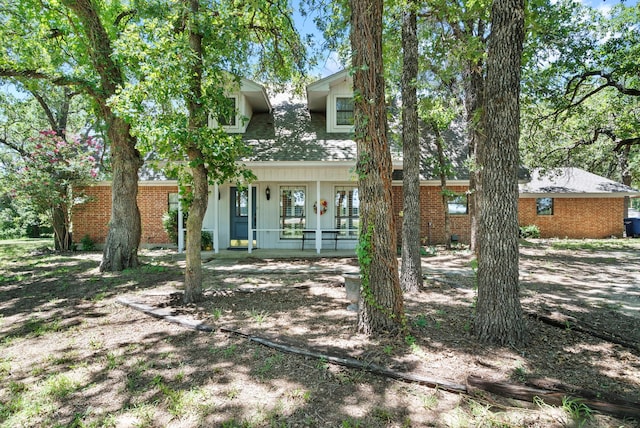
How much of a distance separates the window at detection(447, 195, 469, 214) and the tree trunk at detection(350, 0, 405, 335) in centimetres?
1112

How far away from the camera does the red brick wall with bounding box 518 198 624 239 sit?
15609 mm

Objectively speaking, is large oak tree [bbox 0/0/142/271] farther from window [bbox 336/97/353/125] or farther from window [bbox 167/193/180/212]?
window [bbox 336/97/353/125]

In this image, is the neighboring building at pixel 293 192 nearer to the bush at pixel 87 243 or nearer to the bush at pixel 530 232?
the bush at pixel 87 243

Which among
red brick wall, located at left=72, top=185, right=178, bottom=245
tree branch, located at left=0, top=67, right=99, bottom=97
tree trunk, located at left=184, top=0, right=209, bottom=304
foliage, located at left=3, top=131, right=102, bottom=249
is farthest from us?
red brick wall, located at left=72, top=185, right=178, bottom=245

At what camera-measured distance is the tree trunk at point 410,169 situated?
6281 mm

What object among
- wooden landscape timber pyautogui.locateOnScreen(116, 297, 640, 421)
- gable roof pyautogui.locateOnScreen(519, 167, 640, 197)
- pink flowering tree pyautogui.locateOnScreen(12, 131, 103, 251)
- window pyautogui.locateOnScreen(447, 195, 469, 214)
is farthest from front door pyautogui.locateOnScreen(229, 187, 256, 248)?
gable roof pyautogui.locateOnScreen(519, 167, 640, 197)

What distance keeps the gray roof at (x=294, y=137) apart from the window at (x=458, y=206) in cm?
515

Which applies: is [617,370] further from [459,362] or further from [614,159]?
[614,159]

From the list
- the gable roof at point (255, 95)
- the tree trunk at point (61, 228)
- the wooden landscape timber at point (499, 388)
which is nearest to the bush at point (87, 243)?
the tree trunk at point (61, 228)

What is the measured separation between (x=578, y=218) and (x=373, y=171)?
16.7 meters

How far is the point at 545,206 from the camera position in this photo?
15.7 m

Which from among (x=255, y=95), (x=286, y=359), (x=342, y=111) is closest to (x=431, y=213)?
(x=342, y=111)

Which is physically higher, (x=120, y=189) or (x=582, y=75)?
(x=582, y=75)

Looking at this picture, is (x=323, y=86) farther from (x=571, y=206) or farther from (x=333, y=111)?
(x=571, y=206)
